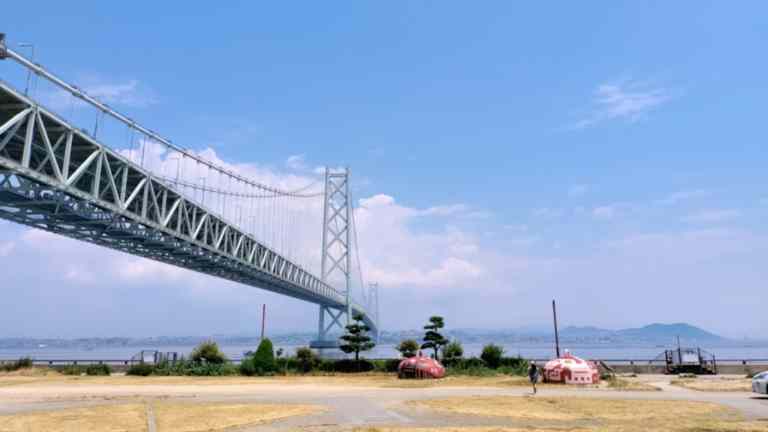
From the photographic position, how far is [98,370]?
43.9m

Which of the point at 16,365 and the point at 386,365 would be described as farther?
the point at 16,365

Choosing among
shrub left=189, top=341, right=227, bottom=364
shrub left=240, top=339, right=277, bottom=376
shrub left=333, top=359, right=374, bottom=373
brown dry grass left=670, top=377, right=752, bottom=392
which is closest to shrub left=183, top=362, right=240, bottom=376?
shrub left=240, top=339, right=277, bottom=376

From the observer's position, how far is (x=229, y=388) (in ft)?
102

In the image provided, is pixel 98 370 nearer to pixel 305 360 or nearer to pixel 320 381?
pixel 305 360

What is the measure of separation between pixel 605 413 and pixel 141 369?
115ft

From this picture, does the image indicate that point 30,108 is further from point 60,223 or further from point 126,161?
point 60,223

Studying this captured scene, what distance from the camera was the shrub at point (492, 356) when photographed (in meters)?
41.7

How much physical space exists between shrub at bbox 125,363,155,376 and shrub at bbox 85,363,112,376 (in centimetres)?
169

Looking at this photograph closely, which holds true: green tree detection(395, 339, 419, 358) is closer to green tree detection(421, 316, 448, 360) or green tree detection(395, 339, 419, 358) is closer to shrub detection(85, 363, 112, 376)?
green tree detection(421, 316, 448, 360)

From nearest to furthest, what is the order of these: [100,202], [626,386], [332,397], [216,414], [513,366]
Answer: [216,414] → [332,397] → [626,386] → [100,202] → [513,366]

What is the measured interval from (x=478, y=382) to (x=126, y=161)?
2567 cm

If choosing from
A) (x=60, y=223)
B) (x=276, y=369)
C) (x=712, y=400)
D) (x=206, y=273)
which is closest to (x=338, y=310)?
(x=206, y=273)

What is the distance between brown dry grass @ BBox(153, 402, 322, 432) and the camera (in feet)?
55.9

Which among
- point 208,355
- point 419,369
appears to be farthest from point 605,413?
point 208,355
